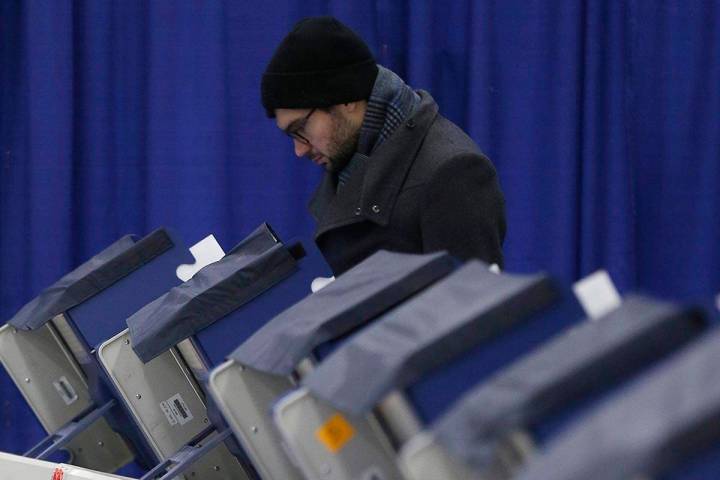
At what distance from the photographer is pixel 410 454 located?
1.23m

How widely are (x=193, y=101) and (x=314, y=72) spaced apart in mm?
1413

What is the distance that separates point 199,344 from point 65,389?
0.65 m

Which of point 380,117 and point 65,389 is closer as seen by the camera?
point 380,117

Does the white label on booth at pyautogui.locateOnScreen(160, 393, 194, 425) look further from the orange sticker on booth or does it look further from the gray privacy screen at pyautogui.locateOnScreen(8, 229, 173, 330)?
the orange sticker on booth

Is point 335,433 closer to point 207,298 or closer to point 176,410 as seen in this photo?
point 207,298

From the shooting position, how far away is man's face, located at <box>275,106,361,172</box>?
212cm

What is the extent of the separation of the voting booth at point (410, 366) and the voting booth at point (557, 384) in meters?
0.13

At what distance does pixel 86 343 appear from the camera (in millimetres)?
2340

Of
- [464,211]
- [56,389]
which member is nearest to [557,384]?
[464,211]

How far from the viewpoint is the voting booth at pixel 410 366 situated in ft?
4.31

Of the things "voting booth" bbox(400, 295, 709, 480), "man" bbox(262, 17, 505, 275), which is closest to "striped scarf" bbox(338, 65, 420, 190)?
"man" bbox(262, 17, 505, 275)

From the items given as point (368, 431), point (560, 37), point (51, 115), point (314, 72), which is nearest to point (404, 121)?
point (314, 72)

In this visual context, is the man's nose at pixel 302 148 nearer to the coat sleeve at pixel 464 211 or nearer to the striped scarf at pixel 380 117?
the striped scarf at pixel 380 117

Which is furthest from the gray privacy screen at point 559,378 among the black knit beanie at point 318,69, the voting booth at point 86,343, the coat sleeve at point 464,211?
the voting booth at point 86,343
